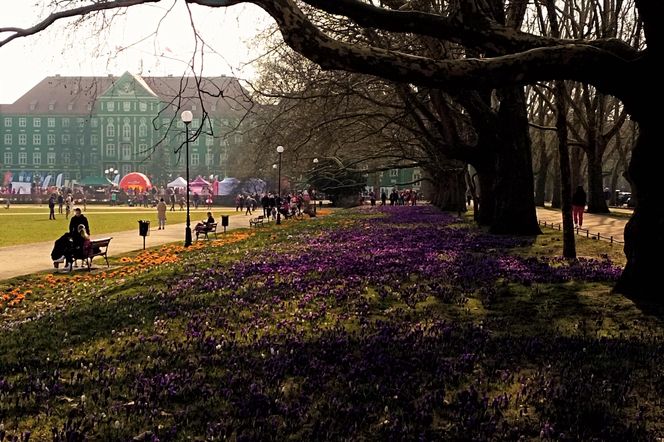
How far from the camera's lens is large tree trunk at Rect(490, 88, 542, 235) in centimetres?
1809

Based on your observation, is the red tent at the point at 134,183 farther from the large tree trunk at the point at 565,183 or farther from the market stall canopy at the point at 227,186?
the large tree trunk at the point at 565,183

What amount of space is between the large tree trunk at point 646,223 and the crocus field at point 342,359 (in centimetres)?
38

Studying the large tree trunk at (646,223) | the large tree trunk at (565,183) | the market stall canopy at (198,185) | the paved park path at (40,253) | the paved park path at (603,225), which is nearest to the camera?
the large tree trunk at (646,223)

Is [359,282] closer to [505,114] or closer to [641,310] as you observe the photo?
[641,310]

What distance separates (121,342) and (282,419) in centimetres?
326

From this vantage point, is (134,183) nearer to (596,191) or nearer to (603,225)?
(596,191)

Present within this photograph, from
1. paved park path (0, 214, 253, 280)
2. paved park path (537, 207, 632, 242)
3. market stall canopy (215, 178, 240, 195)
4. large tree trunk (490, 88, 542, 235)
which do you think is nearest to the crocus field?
paved park path (0, 214, 253, 280)

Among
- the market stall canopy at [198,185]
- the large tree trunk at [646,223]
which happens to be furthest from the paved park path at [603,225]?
the market stall canopy at [198,185]

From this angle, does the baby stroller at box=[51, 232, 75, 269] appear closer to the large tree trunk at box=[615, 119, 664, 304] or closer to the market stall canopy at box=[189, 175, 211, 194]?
the large tree trunk at box=[615, 119, 664, 304]

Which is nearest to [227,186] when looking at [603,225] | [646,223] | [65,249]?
[603,225]

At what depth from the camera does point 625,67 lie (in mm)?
7746

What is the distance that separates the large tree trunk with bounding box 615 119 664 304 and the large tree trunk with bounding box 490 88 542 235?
965cm

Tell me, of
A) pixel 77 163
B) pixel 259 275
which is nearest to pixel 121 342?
pixel 259 275

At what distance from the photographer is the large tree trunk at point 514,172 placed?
18094 mm
